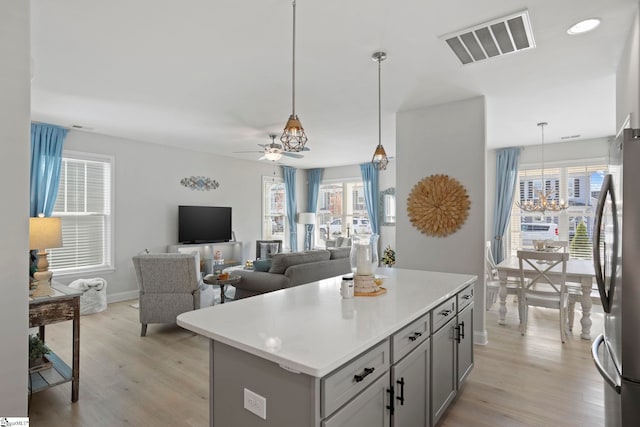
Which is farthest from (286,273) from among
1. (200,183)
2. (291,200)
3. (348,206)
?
(348,206)

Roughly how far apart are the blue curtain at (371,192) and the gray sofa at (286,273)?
3.48m

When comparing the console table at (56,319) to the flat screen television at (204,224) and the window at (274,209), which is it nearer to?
the flat screen television at (204,224)

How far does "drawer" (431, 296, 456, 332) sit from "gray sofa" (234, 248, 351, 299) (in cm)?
230

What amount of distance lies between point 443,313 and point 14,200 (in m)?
2.42

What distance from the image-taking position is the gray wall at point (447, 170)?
3844 mm

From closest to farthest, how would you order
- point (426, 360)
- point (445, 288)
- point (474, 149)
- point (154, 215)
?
point (426, 360) → point (445, 288) → point (474, 149) → point (154, 215)

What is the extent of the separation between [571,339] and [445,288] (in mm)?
2724

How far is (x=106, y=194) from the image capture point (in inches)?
222

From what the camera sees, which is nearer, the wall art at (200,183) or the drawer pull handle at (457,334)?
the drawer pull handle at (457,334)

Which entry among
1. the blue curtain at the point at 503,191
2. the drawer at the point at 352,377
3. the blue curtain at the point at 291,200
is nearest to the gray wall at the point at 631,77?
the drawer at the point at 352,377

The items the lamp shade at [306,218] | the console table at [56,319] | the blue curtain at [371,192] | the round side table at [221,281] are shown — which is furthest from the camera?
the lamp shade at [306,218]


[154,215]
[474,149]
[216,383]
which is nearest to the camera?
[216,383]

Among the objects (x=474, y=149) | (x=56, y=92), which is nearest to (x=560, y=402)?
(x=474, y=149)

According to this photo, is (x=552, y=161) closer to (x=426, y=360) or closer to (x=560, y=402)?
(x=560, y=402)
